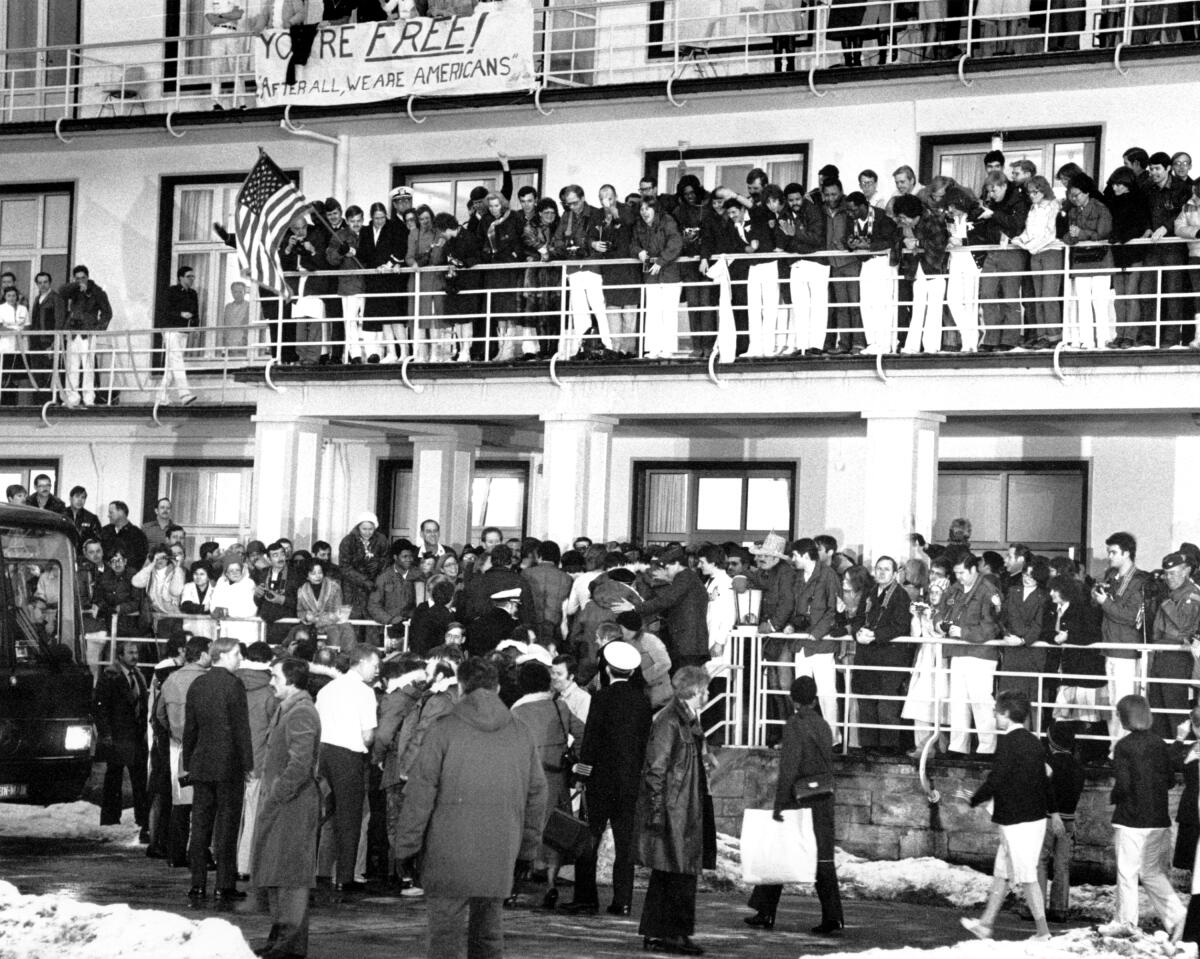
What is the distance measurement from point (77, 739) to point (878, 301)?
27.9 ft

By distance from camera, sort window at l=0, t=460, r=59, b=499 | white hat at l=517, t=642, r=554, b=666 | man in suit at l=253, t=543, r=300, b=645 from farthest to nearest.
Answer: window at l=0, t=460, r=59, b=499, man in suit at l=253, t=543, r=300, b=645, white hat at l=517, t=642, r=554, b=666

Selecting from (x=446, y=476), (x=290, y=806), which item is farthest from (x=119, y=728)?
(x=446, y=476)

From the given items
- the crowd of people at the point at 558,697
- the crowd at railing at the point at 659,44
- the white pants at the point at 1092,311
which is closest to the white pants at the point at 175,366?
the crowd at railing at the point at 659,44

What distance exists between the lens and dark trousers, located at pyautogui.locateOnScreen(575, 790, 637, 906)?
14.6m

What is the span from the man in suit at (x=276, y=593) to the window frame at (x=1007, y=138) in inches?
310

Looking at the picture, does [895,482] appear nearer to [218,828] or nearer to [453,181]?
[453,181]

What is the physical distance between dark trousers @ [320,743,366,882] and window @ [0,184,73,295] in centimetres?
1485

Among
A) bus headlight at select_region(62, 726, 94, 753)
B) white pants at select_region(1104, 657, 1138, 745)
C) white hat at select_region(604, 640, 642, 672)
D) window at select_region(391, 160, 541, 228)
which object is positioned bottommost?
bus headlight at select_region(62, 726, 94, 753)

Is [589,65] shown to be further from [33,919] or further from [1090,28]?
[33,919]

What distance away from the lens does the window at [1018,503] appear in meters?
23.5

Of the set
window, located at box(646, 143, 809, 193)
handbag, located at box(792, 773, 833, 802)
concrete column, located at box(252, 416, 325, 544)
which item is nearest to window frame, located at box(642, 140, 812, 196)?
window, located at box(646, 143, 809, 193)

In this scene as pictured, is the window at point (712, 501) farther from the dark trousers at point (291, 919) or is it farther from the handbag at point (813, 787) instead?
the dark trousers at point (291, 919)

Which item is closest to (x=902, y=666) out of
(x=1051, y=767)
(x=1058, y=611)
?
(x=1058, y=611)

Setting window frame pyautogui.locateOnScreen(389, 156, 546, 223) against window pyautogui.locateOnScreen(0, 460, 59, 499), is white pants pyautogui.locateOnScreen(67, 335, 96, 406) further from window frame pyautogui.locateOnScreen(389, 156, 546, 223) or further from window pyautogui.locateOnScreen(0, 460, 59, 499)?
window frame pyautogui.locateOnScreen(389, 156, 546, 223)
